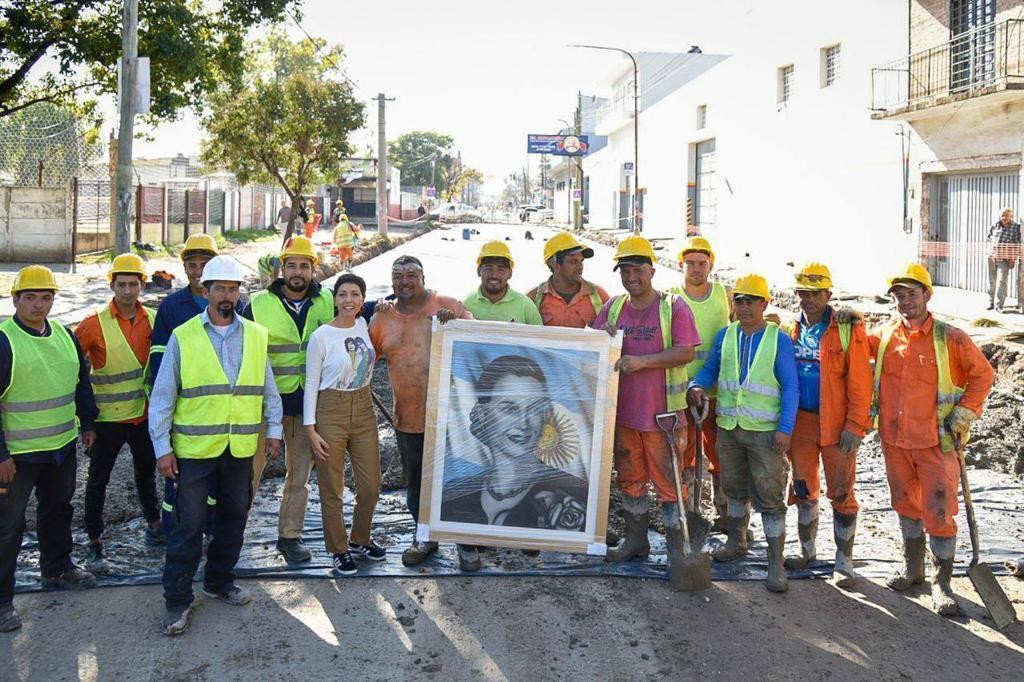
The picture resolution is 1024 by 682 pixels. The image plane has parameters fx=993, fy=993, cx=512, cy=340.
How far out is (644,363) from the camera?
545 cm

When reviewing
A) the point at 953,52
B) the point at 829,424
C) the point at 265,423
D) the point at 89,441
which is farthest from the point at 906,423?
the point at 953,52

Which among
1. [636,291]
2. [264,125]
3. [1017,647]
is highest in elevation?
[264,125]

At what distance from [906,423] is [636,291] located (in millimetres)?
1617

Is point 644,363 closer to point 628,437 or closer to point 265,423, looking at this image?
point 628,437

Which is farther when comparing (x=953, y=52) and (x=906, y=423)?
(x=953, y=52)

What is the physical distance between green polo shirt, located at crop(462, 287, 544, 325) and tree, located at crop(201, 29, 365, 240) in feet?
63.0

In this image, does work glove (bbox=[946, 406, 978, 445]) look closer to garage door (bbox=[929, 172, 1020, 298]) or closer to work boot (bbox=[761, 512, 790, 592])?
work boot (bbox=[761, 512, 790, 592])

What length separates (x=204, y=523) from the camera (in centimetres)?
508

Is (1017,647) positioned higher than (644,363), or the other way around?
(644,363)

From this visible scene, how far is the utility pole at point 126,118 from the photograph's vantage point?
533 inches

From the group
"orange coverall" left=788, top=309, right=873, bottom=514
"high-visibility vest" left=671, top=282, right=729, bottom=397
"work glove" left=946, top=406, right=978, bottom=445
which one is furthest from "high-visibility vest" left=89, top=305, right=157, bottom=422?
"work glove" left=946, top=406, right=978, bottom=445

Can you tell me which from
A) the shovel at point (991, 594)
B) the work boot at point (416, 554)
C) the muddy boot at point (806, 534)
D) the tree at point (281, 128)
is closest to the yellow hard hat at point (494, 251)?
the work boot at point (416, 554)

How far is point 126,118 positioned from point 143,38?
2580 mm

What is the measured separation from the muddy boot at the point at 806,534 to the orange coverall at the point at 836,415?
143mm
